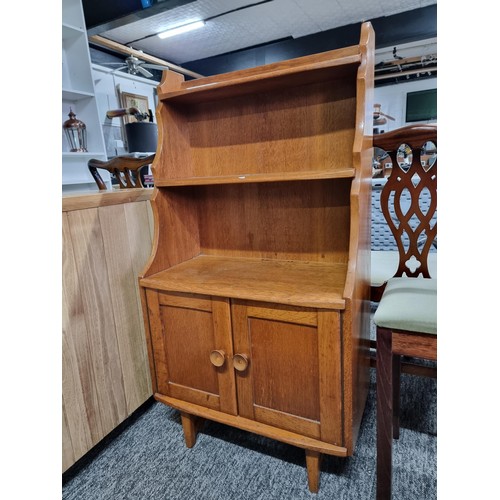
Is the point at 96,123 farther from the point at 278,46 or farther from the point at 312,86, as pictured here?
the point at 278,46

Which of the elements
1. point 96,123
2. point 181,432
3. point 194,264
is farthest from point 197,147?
point 96,123

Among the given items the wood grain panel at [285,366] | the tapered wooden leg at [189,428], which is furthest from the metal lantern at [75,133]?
the wood grain panel at [285,366]

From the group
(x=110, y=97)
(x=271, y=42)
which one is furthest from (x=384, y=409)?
(x=271, y=42)

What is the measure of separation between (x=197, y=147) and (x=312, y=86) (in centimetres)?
54

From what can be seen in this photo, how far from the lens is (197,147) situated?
1.51 meters

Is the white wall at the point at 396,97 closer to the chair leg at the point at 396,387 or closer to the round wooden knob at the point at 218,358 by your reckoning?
the chair leg at the point at 396,387

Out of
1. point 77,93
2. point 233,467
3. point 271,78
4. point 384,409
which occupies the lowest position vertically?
point 233,467

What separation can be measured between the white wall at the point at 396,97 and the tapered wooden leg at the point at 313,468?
7.51m

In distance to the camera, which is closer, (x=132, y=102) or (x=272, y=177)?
(x=272, y=177)

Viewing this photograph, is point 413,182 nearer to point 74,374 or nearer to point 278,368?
point 278,368

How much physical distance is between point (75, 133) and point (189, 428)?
8.86 ft

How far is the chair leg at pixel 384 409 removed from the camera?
100cm

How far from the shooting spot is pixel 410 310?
0.97 m

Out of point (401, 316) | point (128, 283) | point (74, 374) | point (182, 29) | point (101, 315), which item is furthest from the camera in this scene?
point (182, 29)
